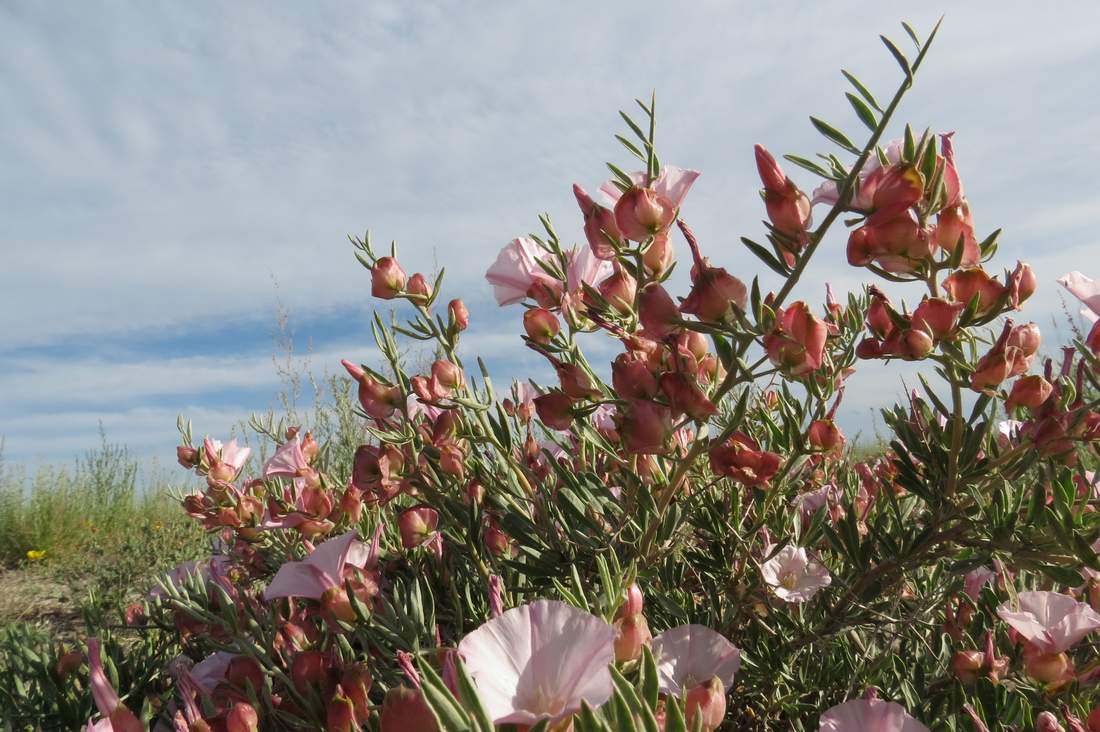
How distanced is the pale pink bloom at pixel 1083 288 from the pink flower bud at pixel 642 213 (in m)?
0.50

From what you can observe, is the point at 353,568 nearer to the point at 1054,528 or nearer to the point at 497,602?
the point at 497,602

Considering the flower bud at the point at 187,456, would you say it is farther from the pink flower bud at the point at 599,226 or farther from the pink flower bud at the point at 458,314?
the pink flower bud at the point at 599,226

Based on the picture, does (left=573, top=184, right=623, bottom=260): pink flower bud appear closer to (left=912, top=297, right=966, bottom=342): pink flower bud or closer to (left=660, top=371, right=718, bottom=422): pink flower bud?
(left=660, top=371, right=718, bottom=422): pink flower bud

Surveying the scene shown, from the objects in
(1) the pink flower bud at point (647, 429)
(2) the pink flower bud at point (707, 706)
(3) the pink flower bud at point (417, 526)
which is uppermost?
(1) the pink flower bud at point (647, 429)

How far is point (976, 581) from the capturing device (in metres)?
1.18

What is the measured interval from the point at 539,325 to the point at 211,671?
72 cm

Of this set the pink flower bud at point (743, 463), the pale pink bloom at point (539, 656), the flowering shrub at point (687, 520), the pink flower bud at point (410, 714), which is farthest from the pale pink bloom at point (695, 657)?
the pink flower bud at point (410, 714)

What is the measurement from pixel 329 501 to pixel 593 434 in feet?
1.52

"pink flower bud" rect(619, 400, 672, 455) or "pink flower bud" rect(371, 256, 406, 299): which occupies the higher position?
"pink flower bud" rect(371, 256, 406, 299)

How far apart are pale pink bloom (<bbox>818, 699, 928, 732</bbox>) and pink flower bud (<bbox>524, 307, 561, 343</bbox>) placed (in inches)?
23.4

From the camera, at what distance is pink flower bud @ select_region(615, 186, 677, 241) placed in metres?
0.81

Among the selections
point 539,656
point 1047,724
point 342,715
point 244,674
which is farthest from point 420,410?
point 1047,724

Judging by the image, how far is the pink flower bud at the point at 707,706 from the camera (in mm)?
625

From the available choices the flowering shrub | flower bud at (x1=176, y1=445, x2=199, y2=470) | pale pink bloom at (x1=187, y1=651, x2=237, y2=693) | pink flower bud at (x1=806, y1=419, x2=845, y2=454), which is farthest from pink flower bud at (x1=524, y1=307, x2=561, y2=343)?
flower bud at (x1=176, y1=445, x2=199, y2=470)
